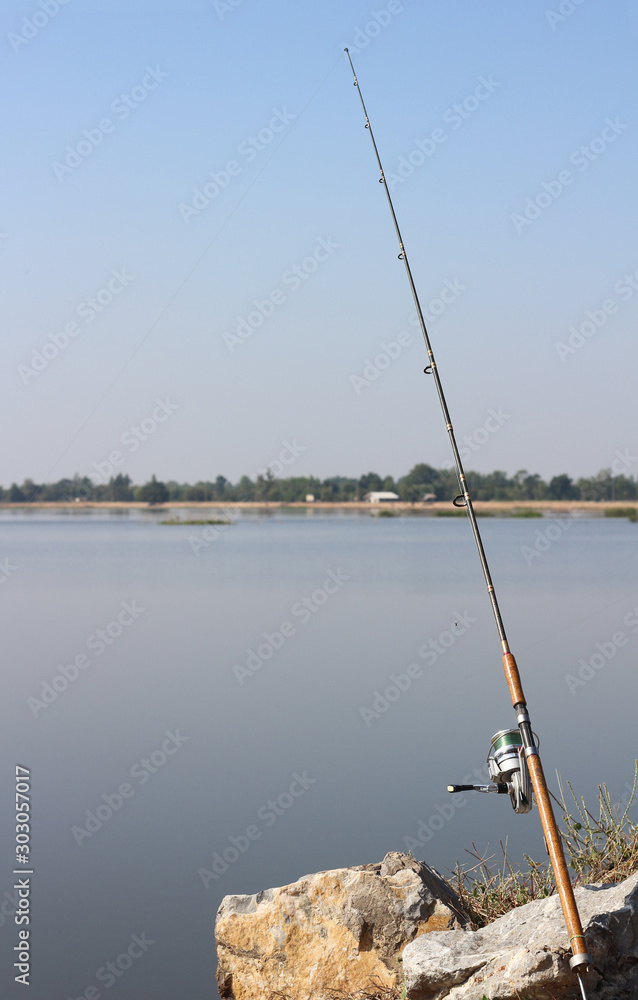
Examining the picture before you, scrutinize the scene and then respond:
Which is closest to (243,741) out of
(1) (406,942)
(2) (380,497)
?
(1) (406,942)

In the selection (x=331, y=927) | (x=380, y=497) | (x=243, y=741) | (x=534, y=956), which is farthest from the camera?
(x=380, y=497)

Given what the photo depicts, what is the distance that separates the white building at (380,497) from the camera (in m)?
101

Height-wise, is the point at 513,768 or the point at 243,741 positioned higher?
the point at 513,768

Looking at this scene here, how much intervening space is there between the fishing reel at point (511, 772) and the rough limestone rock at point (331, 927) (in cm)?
104

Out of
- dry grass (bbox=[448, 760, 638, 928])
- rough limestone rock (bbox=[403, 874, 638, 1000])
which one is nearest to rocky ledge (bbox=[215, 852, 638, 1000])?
rough limestone rock (bbox=[403, 874, 638, 1000])

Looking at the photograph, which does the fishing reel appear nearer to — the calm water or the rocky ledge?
the rocky ledge

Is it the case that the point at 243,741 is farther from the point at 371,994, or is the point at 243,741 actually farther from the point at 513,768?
the point at 513,768

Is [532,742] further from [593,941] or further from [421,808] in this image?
[421,808]

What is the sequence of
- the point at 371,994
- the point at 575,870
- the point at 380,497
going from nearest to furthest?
the point at 371,994 → the point at 575,870 → the point at 380,497

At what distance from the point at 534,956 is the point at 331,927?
4.24 feet

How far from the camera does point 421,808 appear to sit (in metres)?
6.65

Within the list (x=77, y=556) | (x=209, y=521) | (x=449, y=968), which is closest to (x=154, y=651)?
(x=449, y=968)

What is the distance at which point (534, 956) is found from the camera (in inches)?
118

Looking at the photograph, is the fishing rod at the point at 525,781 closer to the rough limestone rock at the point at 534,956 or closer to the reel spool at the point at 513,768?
the reel spool at the point at 513,768
